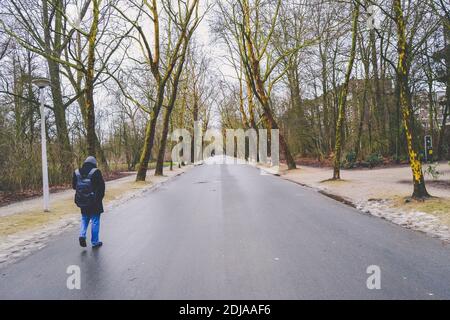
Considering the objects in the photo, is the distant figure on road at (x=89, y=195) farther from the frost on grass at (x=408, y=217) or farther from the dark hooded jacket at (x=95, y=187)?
the frost on grass at (x=408, y=217)

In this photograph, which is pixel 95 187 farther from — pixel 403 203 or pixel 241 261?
pixel 403 203

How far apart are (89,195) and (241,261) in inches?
115

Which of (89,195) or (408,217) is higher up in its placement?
(89,195)

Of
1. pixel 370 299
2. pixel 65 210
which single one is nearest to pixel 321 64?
pixel 65 210

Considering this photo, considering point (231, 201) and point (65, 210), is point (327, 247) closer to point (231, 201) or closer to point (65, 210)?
point (231, 201)

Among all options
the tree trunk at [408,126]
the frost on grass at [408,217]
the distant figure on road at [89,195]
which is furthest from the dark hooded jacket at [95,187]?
the tree trunk at [408,126]

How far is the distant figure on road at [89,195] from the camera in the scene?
20.7 ft

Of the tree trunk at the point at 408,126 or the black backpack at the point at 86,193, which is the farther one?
the tree trunk at the point at 408,126

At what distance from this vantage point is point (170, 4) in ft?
75.1

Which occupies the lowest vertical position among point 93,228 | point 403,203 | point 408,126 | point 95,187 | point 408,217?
point 408,217

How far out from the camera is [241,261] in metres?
5.22

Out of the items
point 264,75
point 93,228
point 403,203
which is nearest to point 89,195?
point 93,228

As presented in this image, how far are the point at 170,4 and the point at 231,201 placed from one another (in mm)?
16109

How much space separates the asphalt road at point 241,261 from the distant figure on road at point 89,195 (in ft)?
1.09
